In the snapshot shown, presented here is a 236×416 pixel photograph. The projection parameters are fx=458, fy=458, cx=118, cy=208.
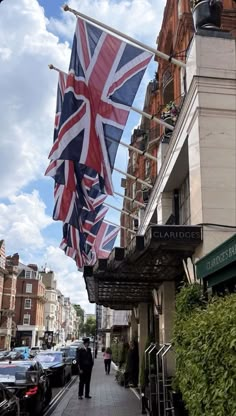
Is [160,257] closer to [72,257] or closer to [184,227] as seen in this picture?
[184,227]

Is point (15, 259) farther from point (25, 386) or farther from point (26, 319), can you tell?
point (25, 386)

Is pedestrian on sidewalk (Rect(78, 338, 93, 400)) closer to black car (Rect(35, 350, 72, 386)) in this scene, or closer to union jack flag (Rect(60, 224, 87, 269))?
union jack flag (Rect(60, 224, 87, 269))

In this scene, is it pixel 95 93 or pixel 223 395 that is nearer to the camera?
pixel 223 395

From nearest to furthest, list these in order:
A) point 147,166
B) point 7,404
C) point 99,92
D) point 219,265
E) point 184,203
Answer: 1. point 219,265
2. point 7,404
3. point 99,92
4. point 184,203
5. point 147,166

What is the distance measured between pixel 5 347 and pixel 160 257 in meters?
76.4

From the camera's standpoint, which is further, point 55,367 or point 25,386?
point 55,367

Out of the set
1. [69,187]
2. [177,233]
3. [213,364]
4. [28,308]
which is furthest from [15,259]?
[213,364]

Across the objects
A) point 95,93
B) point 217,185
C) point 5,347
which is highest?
point 95,93

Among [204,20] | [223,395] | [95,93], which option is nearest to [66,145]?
[95,93]

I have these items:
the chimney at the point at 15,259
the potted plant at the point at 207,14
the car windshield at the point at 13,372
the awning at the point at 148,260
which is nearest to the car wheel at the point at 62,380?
the awning at the point at 148,260

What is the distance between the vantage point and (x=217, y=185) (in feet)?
31.1

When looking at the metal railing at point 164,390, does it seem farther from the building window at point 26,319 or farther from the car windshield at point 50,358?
the building window at point 26,319

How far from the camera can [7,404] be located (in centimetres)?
801

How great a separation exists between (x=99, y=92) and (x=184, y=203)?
4660 mm
